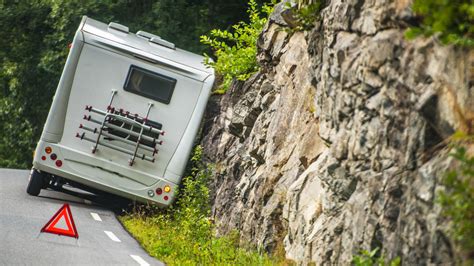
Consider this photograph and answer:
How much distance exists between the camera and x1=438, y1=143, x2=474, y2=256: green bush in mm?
7637

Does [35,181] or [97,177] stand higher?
[97,177]

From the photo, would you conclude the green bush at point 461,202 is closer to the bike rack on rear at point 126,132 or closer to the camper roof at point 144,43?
the bike rack on rear at point 126,132

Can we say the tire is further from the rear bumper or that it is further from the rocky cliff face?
the rocky cliff face

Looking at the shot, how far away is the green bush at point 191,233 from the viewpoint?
44.1 ft

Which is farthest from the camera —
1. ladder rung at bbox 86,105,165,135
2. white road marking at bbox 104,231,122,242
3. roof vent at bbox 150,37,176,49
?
roof vent at bbox 150,37,176,49

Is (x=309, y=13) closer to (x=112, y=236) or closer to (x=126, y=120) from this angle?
(x=112, y=236)

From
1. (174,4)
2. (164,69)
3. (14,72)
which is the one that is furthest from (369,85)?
(14,72)

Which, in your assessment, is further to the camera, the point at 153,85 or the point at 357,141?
the point at 153,85

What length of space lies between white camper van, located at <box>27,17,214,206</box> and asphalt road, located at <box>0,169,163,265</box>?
0.87 m

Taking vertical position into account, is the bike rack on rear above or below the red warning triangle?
above

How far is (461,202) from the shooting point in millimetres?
7723

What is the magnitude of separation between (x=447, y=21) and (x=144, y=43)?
1173 cm

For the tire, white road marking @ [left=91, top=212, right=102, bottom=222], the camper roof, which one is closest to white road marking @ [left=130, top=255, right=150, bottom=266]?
white road marking @ [left=91, top=212, right=102, bottom=222]

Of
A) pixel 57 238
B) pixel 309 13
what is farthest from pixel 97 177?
pixel 309 13
